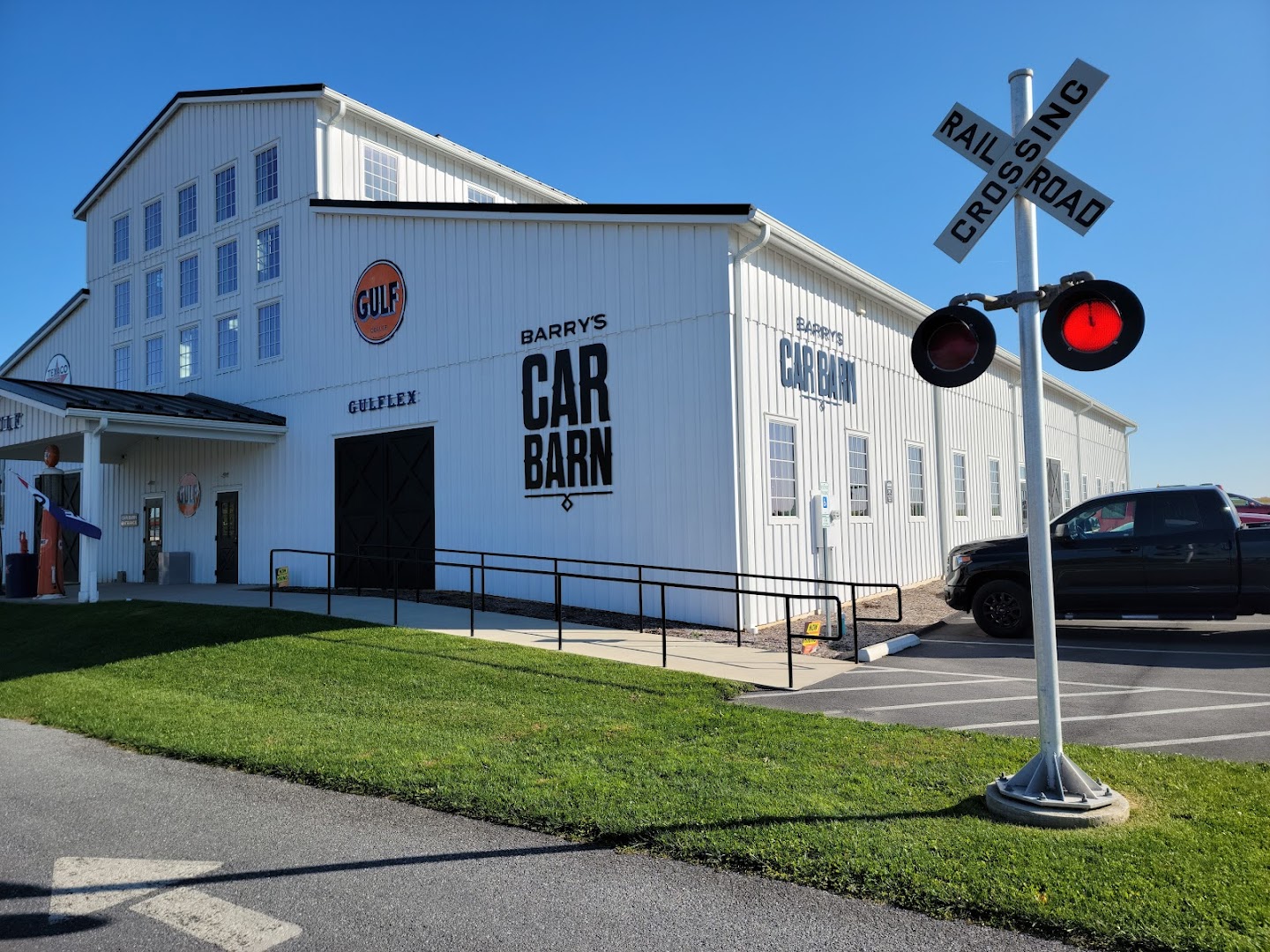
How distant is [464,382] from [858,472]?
23.7 ft

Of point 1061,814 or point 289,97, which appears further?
point 289,97

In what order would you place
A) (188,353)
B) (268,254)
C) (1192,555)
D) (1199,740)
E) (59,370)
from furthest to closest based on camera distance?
(59,370)
(188,353)
(268,254)
(1192,555)
(1199,740)

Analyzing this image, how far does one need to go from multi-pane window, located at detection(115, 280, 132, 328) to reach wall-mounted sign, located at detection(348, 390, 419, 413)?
1088 cm

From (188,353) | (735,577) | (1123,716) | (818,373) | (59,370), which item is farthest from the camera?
(59,370)

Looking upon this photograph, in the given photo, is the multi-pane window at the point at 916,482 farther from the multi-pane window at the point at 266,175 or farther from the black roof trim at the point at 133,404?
the multi-pane window at the point at 266,175

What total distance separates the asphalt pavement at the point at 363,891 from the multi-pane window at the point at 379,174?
57.0 feet

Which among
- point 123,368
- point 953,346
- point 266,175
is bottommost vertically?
point 953,346

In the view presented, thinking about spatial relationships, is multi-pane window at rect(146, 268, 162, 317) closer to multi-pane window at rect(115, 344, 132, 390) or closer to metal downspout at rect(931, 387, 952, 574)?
multi-pane window at rect(115, 344, 132, 390)

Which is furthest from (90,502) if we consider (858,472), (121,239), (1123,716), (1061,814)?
(1061,814)

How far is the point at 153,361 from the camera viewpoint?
938 inches

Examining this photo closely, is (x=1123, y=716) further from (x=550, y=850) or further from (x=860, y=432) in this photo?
(x=860, y=432)

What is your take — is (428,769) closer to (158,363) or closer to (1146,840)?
(1146,840)

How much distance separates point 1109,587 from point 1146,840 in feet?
24.5

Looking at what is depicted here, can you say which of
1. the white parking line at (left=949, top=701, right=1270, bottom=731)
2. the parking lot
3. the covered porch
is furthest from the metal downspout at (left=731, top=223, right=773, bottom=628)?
the covered porch
